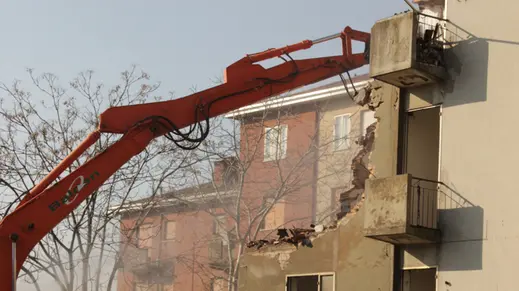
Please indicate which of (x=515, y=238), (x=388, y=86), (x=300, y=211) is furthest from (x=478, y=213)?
(x=300, y=211)

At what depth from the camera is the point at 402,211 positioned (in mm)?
15539

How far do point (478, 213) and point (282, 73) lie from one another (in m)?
4.93

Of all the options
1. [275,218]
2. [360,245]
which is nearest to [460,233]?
[360,245]

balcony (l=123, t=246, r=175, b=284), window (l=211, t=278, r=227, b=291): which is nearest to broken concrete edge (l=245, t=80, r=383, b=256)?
window (l=211, t=278, r=227, b=291)

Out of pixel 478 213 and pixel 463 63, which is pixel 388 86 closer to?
pixel 463 63

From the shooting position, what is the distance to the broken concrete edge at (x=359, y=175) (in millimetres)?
17797

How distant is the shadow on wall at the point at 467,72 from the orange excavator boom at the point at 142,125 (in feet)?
7.98

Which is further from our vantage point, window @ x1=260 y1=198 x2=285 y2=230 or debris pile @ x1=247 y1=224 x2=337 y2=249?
window @ x1=260 y1=198 x2=285 y2=230

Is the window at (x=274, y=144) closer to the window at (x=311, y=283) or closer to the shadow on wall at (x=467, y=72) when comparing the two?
the window at (x=311, y=283)

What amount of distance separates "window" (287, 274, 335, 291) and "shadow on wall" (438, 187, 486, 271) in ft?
8.64

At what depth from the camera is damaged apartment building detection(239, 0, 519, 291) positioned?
50.4 feet

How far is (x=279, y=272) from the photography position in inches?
742

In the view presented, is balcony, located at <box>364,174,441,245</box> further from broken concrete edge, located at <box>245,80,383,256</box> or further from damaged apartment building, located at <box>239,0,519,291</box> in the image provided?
broken concrete edge, located at <box>245,80,383,256</box>

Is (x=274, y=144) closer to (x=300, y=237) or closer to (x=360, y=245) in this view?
(x=300, y=237)
